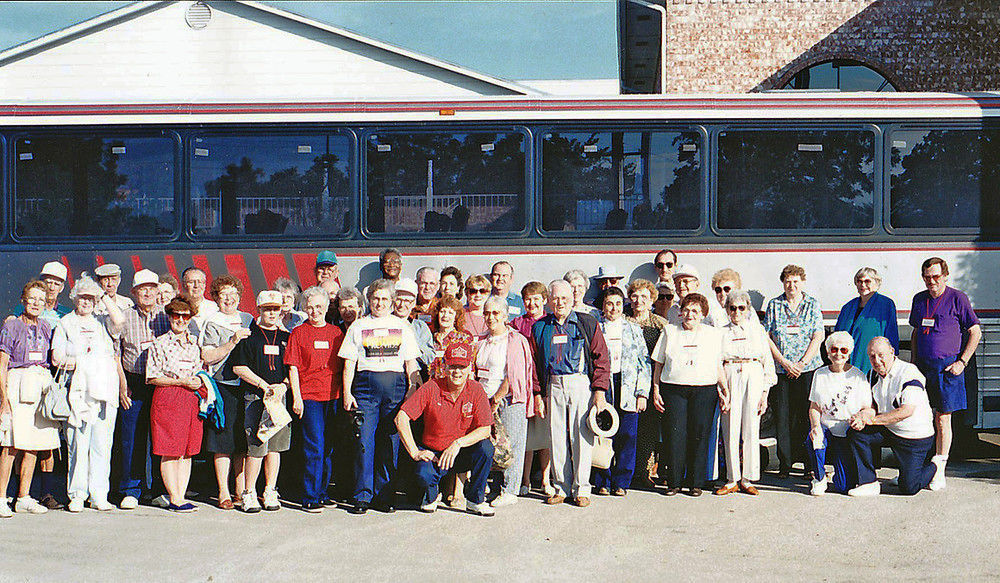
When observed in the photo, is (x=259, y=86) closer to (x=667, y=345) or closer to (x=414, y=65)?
(x=414, y=65)

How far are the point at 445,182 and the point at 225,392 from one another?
301cm

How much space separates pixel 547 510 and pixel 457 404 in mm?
1039

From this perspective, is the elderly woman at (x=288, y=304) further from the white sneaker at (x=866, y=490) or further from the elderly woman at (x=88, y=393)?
the white sneaker at (x=866, y=490)

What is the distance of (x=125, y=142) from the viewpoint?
9211 mm

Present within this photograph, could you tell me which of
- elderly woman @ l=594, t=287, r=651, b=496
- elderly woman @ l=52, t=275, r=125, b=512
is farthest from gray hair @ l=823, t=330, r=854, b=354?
elderly woman @ l=52, t=275, r=125, b=512

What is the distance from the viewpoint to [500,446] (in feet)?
23.7

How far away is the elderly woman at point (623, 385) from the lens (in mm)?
7582

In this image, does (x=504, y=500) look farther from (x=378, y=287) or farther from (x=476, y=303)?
(x=378, y=287)

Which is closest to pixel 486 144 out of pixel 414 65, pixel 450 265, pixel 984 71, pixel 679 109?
pixel 450 265

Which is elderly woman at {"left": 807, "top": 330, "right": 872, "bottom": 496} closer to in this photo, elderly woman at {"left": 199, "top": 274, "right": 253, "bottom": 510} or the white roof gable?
elderly woman at {"left": 199, "top": 274, "right": 253, "bottom": 510}

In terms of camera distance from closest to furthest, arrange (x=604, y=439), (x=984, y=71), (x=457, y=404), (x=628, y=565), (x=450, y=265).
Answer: (x=628, y=565)
(x=457, y=404)
(x=604, y=439)
(x=450, y=265)
(x=984, y=71)

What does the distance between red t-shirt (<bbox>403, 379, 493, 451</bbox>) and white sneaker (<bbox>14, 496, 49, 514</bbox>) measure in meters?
2.73

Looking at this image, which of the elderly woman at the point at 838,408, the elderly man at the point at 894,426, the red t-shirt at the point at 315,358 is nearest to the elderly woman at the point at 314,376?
the red t-shirt at the point at 315,358

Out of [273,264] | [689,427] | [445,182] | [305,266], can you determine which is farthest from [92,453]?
[689,427]
